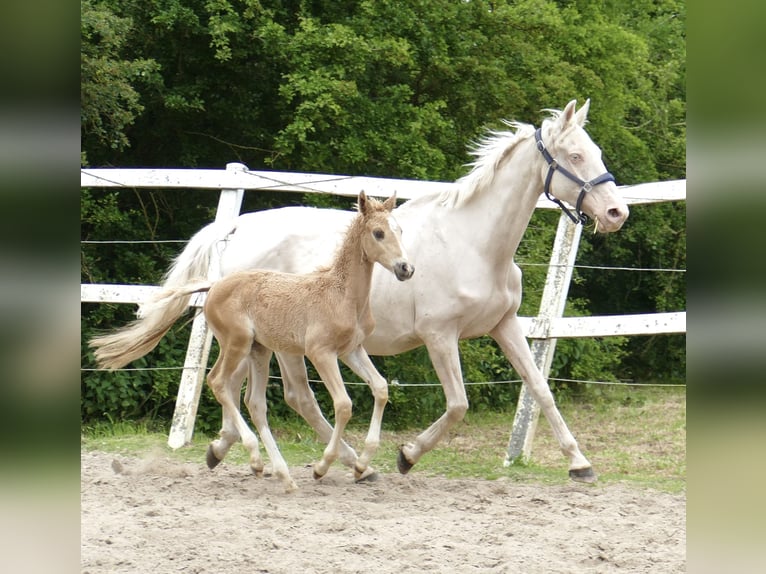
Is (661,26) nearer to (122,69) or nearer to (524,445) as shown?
(122,69)

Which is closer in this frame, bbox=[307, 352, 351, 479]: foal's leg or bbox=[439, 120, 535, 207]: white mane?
bbox=[307, 352, 351, 479]: foal's leg

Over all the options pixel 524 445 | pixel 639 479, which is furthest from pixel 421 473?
pixel 639 479

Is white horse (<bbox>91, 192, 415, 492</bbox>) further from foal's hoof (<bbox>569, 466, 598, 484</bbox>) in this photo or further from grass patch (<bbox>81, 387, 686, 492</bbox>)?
foal's hoof (<bbox>569, 466, 598, 484</bbox>)

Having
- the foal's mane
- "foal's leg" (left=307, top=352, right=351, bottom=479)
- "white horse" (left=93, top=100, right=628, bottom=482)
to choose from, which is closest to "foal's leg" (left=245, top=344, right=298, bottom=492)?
"white horse" (left=93, top=100, right=628, bottom=482)

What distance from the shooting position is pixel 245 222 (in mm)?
6348

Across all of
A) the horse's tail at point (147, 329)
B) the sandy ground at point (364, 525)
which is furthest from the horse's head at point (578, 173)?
the horse's tail at point (147, 329)

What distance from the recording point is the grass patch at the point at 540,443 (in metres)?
6.41

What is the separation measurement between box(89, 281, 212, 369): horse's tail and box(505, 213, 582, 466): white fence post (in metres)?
2.61

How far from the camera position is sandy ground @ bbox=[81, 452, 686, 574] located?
144 inches

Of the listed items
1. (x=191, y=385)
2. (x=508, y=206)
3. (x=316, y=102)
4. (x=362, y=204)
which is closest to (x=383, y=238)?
(x=362, y=204)

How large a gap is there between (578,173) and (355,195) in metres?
2.09

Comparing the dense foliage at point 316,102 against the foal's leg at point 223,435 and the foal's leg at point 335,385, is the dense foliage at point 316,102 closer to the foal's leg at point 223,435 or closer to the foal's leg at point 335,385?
the foal's leg at point 223,435

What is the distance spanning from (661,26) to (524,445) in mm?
11094

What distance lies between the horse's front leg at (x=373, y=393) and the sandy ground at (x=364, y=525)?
0.15 meters
